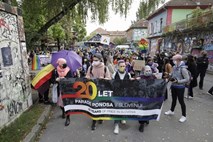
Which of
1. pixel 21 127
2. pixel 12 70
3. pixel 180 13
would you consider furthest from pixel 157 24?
pixel 21 127

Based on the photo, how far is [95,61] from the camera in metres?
4.68

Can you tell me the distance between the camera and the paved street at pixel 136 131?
13.0ft

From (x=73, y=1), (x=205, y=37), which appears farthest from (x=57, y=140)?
(x=205, y=37)

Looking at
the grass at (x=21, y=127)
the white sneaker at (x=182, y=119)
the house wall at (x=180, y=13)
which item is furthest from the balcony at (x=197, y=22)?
the grass at (x=21, y=127)

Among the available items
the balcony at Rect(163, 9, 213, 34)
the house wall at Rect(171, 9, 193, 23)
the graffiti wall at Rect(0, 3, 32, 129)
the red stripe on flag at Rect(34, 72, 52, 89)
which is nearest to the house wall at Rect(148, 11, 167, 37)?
the house wall at Rect(171, 9, 193, 23)

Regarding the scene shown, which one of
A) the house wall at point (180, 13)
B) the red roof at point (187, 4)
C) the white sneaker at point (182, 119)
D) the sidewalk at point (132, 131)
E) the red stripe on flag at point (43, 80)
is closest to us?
the sidewalk at point (132, 131)

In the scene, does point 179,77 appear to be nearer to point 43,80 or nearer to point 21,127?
point 43,80

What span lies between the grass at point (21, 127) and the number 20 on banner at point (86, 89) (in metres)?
1.39

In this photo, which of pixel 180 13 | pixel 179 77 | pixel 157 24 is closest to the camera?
→ pixel 179 77

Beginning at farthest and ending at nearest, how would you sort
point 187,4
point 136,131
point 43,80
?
point 187,4
point 43,80
point 136,131

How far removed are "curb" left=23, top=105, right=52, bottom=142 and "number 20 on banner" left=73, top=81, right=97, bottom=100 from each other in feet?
3.93

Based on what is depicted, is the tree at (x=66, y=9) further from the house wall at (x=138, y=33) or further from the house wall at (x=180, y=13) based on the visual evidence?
the house wall at (x=138, y=33)

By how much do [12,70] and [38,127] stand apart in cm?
152

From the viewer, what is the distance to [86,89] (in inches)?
169
